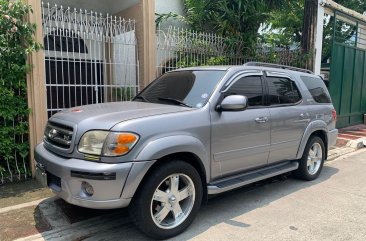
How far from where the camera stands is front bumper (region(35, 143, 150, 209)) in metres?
3.27

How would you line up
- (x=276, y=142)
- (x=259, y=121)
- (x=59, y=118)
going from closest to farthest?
(x=59, y=118), (x=259, y=121), (x=276, y=142)

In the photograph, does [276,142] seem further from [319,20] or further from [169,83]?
[319,20]

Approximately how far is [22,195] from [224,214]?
285 centimetres

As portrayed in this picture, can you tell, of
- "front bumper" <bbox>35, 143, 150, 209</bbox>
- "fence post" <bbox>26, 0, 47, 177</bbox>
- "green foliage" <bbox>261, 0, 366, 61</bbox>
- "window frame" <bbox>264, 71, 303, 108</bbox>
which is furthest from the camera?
"green foliage" <bbox>261, 0, 366, 61</bbox>

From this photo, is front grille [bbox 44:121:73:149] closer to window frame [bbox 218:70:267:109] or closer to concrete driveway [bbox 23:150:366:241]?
concrete driveway [bbox 23:150:366:241]

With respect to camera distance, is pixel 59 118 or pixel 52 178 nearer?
pixel 52 178

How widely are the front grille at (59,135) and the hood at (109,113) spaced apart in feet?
0.29

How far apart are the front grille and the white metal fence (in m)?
3.59

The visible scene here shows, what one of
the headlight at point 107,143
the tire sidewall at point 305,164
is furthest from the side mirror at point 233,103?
the tire sidewall at point 305,164

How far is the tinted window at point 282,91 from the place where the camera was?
5.14 m

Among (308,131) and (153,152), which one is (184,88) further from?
(308,131)

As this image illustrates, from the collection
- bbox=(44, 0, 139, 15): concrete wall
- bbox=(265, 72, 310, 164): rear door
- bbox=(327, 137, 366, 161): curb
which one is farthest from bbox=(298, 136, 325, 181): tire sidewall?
bbox=(44, 0, 139, 15): concrete wall

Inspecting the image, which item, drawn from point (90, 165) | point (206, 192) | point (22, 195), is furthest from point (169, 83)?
point (22, 195)

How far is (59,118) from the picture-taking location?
397 cm
